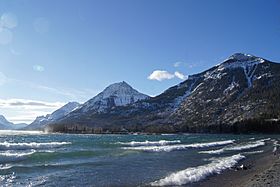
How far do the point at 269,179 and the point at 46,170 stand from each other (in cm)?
2465

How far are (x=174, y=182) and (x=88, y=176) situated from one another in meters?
9.96

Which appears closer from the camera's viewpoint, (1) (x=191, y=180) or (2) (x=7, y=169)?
(1) (x=191, y=180)

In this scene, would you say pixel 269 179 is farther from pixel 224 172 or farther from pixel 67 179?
pixel 67 179

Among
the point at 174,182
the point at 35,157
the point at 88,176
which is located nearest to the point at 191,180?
the point at 174,182

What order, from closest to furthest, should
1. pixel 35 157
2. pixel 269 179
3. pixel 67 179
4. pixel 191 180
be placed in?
1. pixel 269 179
2. pixel 191 180
3. pixel 67 179
4. pixel 35 157

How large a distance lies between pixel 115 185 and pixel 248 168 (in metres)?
17.0

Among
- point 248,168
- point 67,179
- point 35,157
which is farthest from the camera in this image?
point 35,157

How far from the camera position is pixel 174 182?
1161 inches

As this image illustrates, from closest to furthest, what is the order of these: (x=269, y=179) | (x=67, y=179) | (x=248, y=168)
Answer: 1. (x=269, y=179)
2. (x=67, y=179)
3. (x=248, y=168)

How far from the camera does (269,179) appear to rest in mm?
27953

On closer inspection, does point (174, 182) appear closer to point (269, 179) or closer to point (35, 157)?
point (269, 179)

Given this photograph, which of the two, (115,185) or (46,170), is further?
(46,170)

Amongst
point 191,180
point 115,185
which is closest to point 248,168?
point 191,180

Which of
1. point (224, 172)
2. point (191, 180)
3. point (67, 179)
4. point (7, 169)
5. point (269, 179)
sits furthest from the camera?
point (7, 169)
